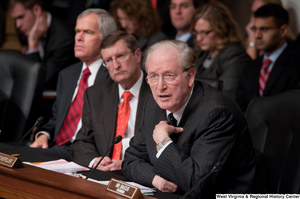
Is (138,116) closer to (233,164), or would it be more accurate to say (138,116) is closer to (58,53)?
(233,164)

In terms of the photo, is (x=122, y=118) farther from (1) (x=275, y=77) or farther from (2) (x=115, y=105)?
(1) (x=275, y=77)

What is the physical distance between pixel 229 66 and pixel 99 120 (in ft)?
5.03

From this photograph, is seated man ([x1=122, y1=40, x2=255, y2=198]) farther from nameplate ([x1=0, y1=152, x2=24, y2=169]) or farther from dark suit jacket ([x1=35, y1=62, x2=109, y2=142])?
dark suit jacket ([x1=35, y1=62, x2=109, y2=142])

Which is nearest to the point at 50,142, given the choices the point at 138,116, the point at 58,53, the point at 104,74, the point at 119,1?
the point at 104,74

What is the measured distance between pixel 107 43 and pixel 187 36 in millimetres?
1836

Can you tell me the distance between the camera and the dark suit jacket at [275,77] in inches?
135

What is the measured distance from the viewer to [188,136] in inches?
78.1

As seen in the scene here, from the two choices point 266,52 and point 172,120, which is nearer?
point 172,120

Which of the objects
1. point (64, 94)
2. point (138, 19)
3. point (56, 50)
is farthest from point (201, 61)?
point (56, 50)

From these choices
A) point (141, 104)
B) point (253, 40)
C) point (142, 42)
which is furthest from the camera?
point (253, 40)

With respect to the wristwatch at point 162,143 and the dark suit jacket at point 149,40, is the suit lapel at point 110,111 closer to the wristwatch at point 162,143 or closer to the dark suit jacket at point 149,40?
the wristwatch at point 162,143

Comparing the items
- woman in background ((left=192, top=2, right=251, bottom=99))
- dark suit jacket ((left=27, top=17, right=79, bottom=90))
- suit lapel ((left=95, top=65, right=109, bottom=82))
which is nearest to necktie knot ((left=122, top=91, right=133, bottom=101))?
suit lapel ((left=95, top=65, right=109, bottom=82))

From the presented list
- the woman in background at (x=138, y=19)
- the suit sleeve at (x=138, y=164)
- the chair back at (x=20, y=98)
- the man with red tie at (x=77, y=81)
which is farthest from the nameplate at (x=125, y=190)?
the woman in background at (x=138, y=19)

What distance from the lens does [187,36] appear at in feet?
14.8
